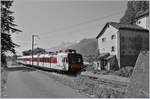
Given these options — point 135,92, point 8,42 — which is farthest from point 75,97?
point 8,42

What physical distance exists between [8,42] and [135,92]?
78.1 feet

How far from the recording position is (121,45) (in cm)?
3591

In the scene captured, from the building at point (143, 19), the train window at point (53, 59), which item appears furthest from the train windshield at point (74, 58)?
the building at point (143, 19)

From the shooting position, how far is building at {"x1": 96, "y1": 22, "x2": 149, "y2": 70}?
36.0m

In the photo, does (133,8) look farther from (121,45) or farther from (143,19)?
(121,45)

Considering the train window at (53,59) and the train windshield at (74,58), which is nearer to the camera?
the train windshield at (74,58)

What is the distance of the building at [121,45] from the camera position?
118ft

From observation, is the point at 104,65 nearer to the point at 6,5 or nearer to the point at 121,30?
the point at 121,30

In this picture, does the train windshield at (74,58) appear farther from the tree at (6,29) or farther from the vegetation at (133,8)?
the vegetation at (133,8)

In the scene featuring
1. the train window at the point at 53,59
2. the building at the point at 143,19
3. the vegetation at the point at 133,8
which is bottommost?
the train window at the point at 53,59

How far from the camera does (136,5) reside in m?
61.9

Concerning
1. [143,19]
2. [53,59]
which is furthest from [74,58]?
[143,19]

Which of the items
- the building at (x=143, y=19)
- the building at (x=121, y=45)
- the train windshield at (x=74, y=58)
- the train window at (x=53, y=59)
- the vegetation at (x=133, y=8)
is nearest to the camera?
the train windshield at (x=74, y=58)

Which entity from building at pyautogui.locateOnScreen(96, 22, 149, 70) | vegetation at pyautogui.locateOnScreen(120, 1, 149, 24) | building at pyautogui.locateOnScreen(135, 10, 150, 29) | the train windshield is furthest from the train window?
vegetation at pyautogui.locateOnScreen(120, 1, 149, 24)
